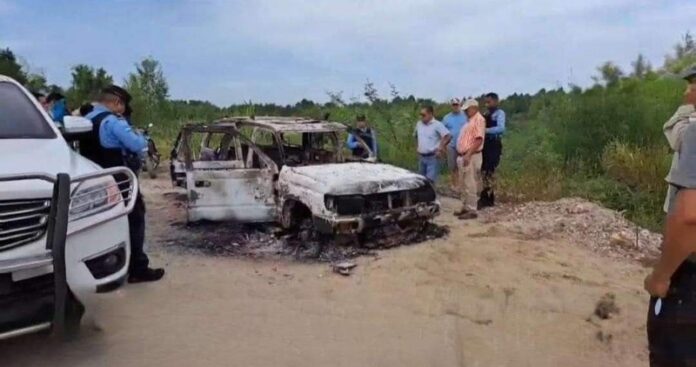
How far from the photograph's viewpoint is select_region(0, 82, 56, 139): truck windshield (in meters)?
4.71

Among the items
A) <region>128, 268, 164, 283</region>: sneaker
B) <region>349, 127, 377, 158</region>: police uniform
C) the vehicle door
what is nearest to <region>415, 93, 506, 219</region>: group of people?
<region>349, 127, 377, 158</region>: police uniform

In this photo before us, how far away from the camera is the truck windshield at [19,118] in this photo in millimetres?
4711

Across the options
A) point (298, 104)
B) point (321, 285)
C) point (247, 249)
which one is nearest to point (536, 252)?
point (321, 285)

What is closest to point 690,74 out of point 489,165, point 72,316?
point 72,316

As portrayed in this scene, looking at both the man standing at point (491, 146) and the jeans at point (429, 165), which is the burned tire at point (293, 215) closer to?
the jeans at point (429, 165)

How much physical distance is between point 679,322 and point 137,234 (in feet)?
14.4

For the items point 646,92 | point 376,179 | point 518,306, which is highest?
point 646,92

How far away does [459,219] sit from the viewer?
9.02m

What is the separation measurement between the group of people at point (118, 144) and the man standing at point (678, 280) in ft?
13.4

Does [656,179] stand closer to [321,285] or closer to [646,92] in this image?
[646,92]

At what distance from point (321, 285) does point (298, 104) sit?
16810mm

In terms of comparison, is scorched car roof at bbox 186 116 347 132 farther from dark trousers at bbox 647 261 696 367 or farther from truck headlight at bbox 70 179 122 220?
dark trousers at bbox 647 261 696 367

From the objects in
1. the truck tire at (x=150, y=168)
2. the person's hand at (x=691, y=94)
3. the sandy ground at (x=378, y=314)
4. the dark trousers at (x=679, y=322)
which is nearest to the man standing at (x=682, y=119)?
the person's hand at (x=691, y=94)

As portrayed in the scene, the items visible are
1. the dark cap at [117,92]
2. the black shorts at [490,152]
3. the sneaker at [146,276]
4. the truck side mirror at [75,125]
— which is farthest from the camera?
the black shorts at [490,152]
